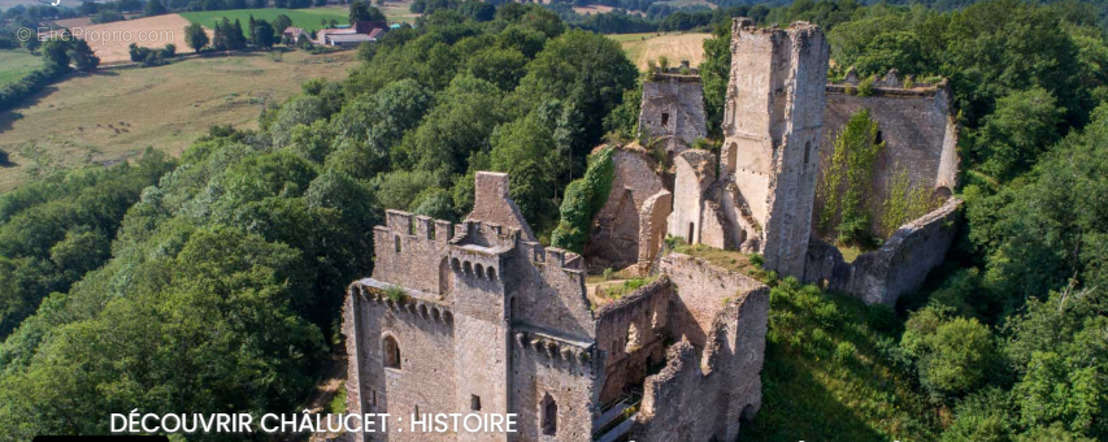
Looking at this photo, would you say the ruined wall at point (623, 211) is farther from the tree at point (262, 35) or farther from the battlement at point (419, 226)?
the tree at point (262, 35)

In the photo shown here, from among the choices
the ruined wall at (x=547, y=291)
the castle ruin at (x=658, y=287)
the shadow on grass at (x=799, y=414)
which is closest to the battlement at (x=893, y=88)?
the castle ruin at (x=658, y=287)

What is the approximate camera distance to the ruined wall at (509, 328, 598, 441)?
1966 cm

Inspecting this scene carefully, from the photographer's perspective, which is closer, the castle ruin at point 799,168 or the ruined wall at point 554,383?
the ruined wall at point 554,383

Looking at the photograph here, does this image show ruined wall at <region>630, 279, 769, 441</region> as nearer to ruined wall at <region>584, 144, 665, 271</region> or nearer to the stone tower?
ruined wall at <region>584, 144, 665, 271</region>

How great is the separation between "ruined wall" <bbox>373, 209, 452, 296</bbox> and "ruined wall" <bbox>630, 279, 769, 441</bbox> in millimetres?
6436

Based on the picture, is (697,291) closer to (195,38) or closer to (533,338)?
(533,338)

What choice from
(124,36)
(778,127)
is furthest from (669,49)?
(124,36)

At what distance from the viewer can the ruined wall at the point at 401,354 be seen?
2230 cm

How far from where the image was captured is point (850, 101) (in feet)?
107

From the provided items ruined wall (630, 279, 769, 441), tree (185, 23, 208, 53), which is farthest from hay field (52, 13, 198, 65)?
ruined wall (630, 279, 769, 441)

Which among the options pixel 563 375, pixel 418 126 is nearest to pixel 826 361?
pixel 563 375

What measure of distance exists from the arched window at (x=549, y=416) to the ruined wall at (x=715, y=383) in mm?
2071

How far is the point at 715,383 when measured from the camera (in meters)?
23.0

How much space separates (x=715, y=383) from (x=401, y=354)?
9022 mm
